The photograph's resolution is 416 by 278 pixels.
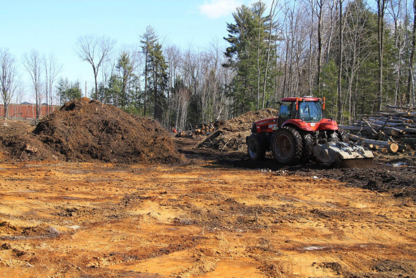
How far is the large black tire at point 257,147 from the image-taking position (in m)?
→ 13.5

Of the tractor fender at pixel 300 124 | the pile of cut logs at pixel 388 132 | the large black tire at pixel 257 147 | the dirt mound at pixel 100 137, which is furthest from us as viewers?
the pile of cut logs at pixel 388 132

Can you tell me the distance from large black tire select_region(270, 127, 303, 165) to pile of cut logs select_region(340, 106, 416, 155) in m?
2.95

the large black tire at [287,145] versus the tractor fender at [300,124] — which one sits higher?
the tractor fender at [300,124]

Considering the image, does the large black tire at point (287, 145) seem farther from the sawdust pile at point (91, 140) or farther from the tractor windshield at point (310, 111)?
the sawdust pile at point (91, 140)

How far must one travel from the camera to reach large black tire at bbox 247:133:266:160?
13.5m

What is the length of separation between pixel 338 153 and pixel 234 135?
9.35 meters

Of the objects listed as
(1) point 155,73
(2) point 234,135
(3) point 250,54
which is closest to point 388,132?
(2) point 234,135

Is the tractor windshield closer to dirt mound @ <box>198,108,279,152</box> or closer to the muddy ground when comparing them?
the muddy ground

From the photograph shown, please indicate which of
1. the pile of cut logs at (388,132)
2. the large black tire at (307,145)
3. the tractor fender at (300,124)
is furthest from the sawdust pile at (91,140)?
the pile of cut logs at (388,132)

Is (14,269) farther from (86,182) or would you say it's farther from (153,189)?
(86,182)

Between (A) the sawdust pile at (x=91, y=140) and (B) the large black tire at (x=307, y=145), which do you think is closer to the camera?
(B) the large black tire at (x=307, y=145)

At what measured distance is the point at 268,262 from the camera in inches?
168

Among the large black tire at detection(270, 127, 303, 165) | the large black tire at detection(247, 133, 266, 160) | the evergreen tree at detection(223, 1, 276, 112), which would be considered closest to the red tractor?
the large black tire at detection(270, 127, 303, 165)

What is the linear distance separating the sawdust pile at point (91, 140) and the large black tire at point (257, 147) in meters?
2.91
